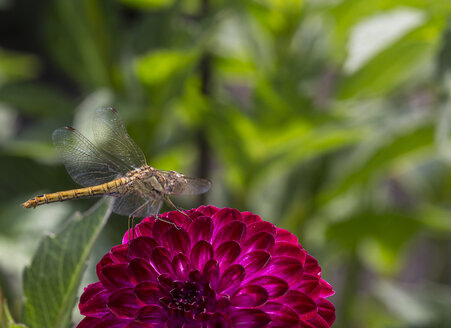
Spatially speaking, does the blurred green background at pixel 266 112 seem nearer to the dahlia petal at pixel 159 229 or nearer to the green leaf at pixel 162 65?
the green leaf at pixel 162 65

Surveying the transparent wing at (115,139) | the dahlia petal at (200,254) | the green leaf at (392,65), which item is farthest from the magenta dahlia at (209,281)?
the green leaf at (392,65)

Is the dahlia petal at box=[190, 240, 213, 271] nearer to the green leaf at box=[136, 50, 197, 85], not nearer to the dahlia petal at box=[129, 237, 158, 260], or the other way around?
the dahlia petal at box=[129, 237, 158, 260]

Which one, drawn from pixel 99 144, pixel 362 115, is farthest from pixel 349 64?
pixel 99 144

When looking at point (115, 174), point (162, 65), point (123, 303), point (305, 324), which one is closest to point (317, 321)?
point (305, 324)

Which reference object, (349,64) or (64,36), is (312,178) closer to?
(349,64)

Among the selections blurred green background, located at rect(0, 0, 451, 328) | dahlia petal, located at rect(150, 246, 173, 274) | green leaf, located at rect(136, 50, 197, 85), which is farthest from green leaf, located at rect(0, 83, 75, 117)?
dahlia petal, located at rect(150, 246, 173, 274)

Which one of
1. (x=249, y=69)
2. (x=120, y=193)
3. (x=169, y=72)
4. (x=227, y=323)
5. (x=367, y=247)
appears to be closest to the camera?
(x=227, y=323)
